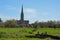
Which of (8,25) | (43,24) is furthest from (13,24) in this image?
(43,24)

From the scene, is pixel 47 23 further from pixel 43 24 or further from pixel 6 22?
pixel 6 22

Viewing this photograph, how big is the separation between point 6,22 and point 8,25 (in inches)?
154

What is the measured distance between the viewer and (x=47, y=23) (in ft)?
372

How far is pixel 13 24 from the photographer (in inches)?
4104

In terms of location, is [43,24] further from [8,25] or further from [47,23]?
[8,25]

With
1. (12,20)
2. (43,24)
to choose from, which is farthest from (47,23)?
(12,20)

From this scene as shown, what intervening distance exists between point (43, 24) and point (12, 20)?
54.0ft

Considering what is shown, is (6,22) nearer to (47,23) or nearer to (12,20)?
(12,20)

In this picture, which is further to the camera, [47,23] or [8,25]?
[47,23]

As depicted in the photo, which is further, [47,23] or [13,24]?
[47,23]

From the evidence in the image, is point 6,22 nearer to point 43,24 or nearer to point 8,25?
point 8,25

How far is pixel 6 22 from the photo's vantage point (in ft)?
354

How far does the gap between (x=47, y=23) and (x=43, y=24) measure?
7.70 ft

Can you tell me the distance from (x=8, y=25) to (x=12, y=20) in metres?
5.93
